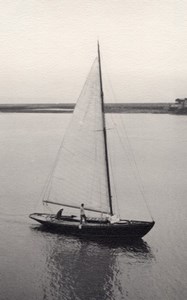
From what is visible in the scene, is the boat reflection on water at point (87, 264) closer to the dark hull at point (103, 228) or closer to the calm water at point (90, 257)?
the calm water at point (90, 257)

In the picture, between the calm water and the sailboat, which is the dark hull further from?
the calm water

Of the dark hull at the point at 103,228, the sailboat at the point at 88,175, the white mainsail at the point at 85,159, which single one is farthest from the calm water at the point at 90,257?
the white mainsail at the point at 85,159

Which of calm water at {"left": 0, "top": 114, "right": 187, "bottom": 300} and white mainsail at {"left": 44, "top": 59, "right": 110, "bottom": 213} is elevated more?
white mainsail at {"left": 44, "top": 59, "right": 110, "bottom": 213}

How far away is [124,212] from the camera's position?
129ft

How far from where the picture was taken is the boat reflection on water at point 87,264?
81.8 feet

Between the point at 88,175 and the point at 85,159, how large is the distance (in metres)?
1.61

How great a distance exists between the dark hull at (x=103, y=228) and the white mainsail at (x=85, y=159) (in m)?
1.45

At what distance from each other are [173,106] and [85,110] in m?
147

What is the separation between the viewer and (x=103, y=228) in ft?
106

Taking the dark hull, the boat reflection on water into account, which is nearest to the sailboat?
the dark hull

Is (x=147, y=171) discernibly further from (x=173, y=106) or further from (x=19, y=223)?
(x=173, y=106)

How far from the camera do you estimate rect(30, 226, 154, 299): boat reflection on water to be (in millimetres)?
24938

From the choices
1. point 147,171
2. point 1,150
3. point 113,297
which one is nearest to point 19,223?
point 113,297

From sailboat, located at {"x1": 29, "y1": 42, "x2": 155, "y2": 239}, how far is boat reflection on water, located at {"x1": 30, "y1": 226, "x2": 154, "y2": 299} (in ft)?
3.17
